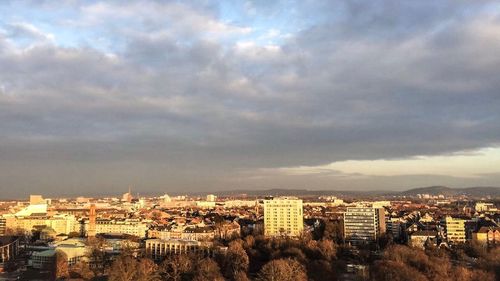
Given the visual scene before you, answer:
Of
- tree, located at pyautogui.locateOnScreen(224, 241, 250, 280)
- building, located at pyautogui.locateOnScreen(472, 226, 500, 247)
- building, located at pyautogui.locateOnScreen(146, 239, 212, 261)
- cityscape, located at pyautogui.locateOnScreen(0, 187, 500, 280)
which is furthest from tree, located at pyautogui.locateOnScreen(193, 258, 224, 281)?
building, located at pyautogui.locateOnScreen(472, 226, 500, 247)

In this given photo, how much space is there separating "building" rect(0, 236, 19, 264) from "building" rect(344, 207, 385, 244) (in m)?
42.5

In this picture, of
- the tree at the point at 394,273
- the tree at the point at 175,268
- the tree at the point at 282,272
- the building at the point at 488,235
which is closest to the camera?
the tree at the point at 394,273

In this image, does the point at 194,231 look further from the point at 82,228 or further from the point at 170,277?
the point at 170,277

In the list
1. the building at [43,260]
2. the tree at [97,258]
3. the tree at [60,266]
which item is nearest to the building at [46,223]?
the tree at [97,258]

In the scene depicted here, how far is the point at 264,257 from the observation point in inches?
1795

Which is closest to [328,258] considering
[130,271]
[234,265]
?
[234,265]

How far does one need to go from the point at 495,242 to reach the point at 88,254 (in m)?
46.5

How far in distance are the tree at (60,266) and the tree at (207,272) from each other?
12830 millimetres

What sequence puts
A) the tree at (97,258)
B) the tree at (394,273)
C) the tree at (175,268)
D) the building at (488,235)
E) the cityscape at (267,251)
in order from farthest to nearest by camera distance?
the building at (488,235)
the tree at (97,258)
the tree at (175,268)
the cityscape at (267,251)
the tree at (394,273)

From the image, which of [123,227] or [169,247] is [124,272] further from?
[123,227]

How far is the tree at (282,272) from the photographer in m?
30.0

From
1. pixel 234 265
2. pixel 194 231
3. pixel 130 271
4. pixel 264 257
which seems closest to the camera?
pixel 130 271

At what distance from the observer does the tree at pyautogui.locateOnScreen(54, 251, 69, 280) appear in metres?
40.8

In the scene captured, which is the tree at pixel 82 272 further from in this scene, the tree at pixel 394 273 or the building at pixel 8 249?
the tree at pixel 394 273
